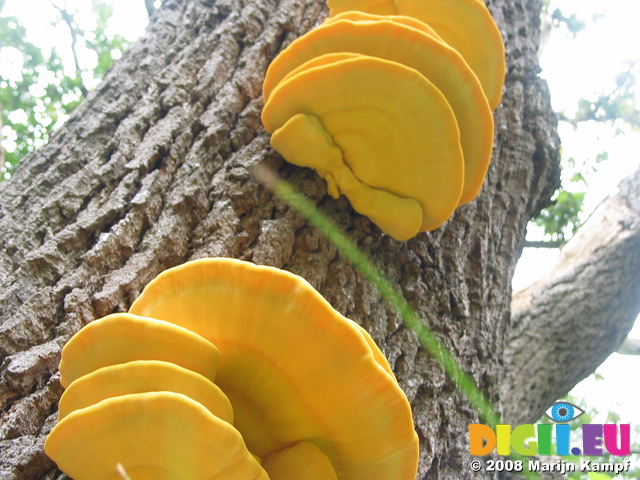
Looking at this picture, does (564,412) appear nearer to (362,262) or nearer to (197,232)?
(362,262)

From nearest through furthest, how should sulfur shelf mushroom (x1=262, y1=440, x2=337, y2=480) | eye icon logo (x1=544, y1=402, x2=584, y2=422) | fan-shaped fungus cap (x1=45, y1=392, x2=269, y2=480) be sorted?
fan-shaped fungus cap (x1=45, y1=392, x2=269, y2=480) < sulfur shelf mushroom (x1=262, y1=440, x2=337, y2=480) < eye icon logo (x1=544, y1=402, x2=584, y2=422)

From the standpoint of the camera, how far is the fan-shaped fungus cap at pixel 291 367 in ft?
2.39

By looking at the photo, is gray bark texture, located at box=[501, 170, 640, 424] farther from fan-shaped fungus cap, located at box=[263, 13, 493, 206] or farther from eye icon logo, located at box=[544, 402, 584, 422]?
fan-shaped fungus cap, located at box=[263, 13, 493, 206]

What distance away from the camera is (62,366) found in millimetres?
779

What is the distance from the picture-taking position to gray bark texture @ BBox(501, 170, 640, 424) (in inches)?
107

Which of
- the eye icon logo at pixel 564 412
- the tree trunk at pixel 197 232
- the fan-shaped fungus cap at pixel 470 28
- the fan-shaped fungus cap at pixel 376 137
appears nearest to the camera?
the tree trunk at pixel 197 232

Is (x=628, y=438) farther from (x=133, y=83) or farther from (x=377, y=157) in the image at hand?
(x=133, y=83)

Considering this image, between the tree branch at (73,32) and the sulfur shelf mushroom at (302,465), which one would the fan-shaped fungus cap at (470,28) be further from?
the tree branch at (73,32)

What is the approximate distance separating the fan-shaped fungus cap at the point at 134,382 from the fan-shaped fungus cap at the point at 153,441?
52 mm

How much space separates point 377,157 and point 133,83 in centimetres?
102

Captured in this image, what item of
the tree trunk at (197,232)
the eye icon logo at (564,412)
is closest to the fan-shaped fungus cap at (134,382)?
the tree trunk at (197,232)

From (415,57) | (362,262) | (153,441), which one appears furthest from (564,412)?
(153,441)

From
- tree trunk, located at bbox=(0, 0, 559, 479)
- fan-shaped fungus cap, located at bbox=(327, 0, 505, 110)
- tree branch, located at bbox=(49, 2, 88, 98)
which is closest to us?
tree trunk, located at bbox=(0, 0, 559, 479)

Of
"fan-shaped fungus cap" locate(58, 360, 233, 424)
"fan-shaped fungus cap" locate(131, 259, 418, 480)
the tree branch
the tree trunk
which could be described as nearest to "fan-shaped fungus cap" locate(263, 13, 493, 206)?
the tree trunk
